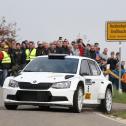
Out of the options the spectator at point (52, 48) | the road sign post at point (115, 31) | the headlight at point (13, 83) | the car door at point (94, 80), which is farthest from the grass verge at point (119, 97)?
the headlight at point (13, 83)

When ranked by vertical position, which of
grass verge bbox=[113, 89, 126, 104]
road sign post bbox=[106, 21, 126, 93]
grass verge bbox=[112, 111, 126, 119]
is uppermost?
road sign post bbox=[106, 21, 126, 93]

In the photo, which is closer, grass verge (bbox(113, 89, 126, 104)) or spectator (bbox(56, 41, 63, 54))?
grass verge (bbox(113, 89, 126, 104))

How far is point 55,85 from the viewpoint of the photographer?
19.3m

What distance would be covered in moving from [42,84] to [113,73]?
1275 centimetres

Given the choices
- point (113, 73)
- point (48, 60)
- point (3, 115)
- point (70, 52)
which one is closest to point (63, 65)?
point (48, 60)

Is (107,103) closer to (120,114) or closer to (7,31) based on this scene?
(120,114)

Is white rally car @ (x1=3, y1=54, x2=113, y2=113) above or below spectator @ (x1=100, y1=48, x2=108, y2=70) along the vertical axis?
above

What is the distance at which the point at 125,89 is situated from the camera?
3262cm

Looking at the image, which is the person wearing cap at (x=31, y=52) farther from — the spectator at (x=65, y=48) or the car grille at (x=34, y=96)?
the car grille at (x=34, y=96)

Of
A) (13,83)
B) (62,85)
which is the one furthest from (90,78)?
(13,83)

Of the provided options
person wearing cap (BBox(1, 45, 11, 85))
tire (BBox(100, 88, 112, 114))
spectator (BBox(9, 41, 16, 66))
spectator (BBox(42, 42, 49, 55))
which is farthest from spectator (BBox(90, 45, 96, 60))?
tire (BBox(100, 88, 112, 114))

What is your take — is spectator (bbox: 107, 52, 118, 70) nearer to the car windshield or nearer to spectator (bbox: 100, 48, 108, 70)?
spectator (bbox: 100, 48, 108, 70)

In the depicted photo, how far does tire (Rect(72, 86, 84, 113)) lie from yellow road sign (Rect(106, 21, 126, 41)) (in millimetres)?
11111

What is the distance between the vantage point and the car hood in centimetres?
1945
